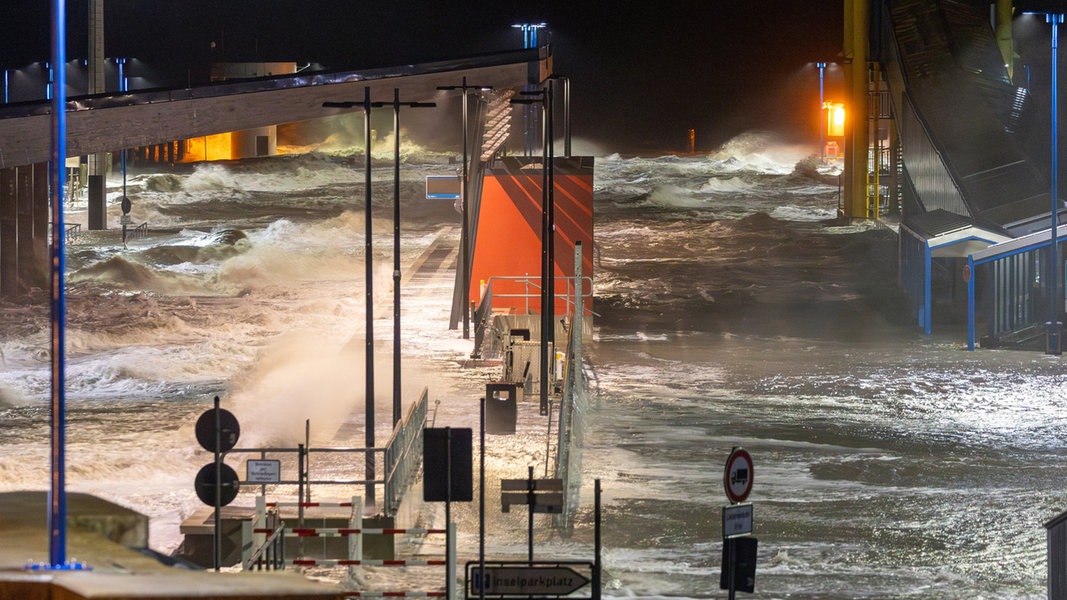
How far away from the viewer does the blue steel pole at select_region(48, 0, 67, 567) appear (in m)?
8.94

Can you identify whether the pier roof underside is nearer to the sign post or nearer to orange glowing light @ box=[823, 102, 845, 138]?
the sign post

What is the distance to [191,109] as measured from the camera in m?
26.2

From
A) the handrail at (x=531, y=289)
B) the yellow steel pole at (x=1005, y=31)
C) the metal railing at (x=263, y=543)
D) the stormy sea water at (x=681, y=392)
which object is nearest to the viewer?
the metal railing at (x=263, y=543)

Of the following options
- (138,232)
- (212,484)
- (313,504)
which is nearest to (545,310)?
(313,504)

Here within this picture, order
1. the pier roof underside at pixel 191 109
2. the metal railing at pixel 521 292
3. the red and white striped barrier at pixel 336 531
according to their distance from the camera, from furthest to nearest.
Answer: the metal railing at pixel 521 292 → the pier roof underside at pixel 191 109 → the red and white striped barrier at pixel 336 531

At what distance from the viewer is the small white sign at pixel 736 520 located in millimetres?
12508

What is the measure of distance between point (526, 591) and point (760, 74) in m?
97.2

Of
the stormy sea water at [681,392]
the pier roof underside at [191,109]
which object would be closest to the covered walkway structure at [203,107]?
the pier roof underside at [191,109]

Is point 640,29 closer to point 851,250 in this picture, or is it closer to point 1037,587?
point 851,250

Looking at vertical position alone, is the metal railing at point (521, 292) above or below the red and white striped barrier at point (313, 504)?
above

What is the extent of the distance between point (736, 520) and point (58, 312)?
6020 mm

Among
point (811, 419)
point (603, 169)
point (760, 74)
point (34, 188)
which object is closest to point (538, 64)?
point (811, 419)

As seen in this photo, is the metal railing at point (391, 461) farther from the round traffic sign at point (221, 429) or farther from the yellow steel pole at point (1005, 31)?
the yellow steel pole at point (1005, 31)

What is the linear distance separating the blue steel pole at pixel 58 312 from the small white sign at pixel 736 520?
5565 mm
